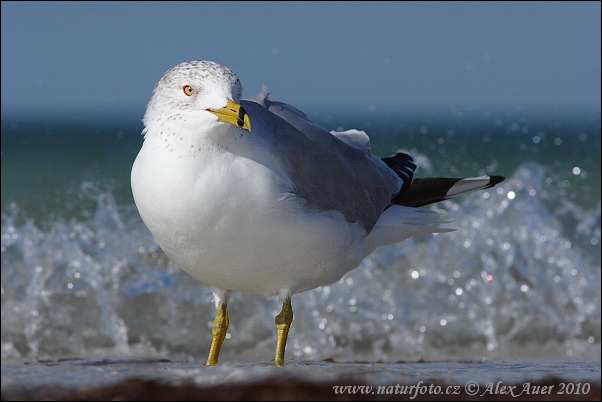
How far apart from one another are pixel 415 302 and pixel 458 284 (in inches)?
15.2

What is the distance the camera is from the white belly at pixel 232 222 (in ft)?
10.4

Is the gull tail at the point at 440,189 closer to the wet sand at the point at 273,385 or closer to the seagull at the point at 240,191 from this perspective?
the seagull at the point at 240,191

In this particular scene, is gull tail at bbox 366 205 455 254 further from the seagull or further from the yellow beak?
the yellow beak

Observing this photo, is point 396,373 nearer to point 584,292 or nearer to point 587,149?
point 584,292

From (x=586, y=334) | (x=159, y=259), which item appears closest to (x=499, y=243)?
(x=586, y=334)

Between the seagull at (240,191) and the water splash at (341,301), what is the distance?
2586mm

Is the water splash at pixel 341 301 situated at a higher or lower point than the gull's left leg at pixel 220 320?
lower

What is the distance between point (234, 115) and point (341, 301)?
3842 mm

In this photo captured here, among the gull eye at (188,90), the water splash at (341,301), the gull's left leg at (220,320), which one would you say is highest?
the gull eye at (188,90)

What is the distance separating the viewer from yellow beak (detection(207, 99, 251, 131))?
3024mm

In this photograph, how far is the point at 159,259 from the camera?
707 cm

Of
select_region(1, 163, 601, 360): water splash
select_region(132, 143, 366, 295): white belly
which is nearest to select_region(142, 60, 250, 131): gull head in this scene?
select_region(132, 143, 366, 295): white belly

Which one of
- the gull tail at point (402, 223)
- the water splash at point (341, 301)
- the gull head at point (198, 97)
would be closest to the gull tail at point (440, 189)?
the gull tail at point (402, 223)

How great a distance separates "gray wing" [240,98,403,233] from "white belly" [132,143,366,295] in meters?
0.12
